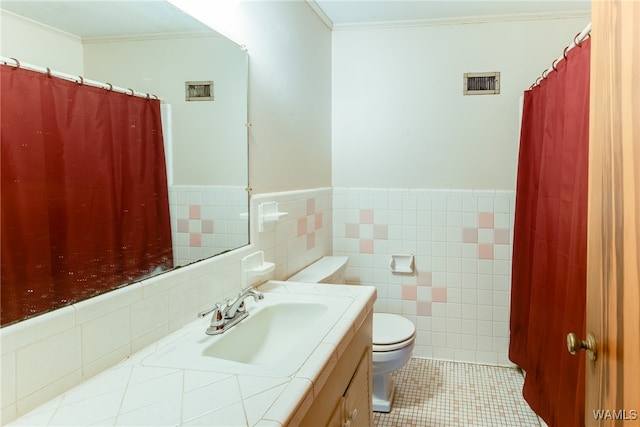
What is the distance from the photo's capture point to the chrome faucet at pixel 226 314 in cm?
123

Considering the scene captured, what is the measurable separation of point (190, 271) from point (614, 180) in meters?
1.14

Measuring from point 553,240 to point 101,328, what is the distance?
1.81 meters

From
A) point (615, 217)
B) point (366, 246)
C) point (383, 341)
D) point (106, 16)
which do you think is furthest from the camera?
point (366, 246)

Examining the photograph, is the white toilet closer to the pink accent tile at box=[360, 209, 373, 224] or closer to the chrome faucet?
the pink accent tile at box=[360, 209, 373, 224]

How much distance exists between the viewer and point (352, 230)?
2957mm

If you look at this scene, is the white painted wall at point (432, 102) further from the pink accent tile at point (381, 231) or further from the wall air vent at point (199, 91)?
the wall air vent at point (199, 91)

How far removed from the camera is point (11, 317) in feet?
2.55

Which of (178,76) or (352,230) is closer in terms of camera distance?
(178,76)

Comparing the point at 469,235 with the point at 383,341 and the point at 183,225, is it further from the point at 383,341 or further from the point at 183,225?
the point at 183,225

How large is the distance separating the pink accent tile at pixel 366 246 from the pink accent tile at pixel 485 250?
2.38 ft

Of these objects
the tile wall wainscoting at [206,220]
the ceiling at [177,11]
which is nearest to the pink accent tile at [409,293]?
the tile wall wainscoting at [206,220]

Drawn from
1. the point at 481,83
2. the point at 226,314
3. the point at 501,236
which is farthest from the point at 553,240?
the point at 226,314

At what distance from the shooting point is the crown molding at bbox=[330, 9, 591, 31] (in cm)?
254

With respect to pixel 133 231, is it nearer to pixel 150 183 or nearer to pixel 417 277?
pixel 150 183
